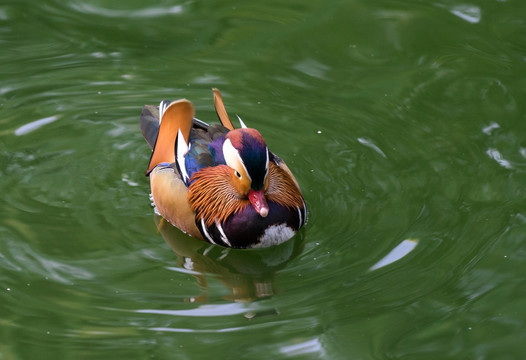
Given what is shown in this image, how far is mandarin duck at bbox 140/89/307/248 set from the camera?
711 centimetres

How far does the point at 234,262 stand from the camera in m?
7.12

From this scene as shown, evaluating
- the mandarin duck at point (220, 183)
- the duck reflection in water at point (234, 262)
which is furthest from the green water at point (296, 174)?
the mandarin duck at point (220, 183)

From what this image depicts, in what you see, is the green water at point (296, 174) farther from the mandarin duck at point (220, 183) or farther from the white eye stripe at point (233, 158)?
the white eye stripe at point (233, 158)

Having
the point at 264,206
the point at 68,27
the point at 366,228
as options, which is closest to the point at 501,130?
the point at 366,228

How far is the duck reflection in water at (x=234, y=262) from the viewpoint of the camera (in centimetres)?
670

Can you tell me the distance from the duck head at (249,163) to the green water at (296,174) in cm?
44

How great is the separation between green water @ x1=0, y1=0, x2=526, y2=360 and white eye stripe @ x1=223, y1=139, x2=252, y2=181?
641mm

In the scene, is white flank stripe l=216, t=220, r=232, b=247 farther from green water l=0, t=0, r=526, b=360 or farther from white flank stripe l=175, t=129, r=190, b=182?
white flank stripe l=175, t=129, r=190, b=182

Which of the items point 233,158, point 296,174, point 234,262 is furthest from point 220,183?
point 296,174

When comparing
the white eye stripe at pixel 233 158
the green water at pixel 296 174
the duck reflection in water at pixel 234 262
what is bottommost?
the duck reflection in water at pixel 234 262

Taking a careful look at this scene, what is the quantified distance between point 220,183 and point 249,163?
1.99 feet

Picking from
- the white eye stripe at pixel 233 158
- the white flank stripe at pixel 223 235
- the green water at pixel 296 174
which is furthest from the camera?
the white flank stripe at pixel 223 235

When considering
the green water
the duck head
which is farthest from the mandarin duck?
the green water

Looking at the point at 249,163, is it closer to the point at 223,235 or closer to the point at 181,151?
the point at 223,235
